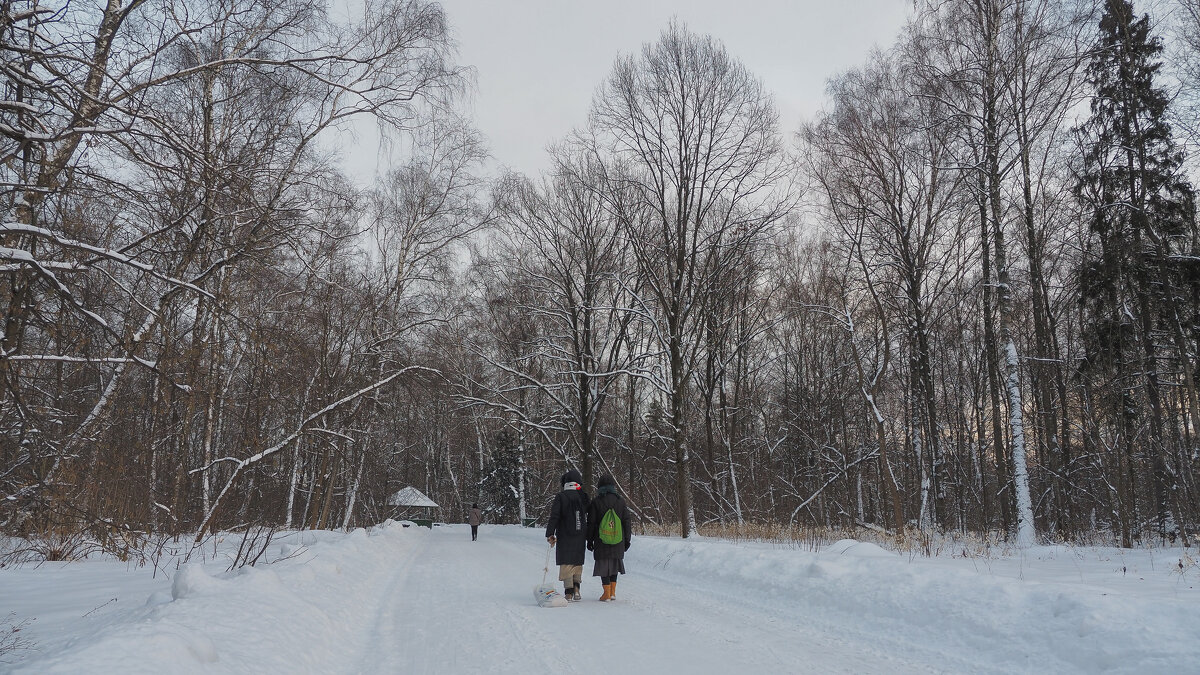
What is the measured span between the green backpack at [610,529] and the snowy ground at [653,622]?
89cm

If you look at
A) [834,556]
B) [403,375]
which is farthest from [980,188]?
[403,375]

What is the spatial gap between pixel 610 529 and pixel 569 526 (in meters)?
0.61

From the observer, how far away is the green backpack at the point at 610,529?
9.81 m

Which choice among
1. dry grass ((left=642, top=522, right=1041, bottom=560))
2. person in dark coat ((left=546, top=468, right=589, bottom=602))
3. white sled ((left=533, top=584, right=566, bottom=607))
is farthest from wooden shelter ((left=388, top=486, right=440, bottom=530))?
white sled ((left=533, top=584, right=566, bottom=607))

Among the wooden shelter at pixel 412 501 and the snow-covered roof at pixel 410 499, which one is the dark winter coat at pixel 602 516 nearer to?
the wooden shelter at pixel 412 501

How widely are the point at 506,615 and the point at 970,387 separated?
3580 cm

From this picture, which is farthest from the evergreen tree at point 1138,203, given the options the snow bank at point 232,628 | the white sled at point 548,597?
the snow bank at point 232,628

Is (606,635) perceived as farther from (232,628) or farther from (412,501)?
(412,501)

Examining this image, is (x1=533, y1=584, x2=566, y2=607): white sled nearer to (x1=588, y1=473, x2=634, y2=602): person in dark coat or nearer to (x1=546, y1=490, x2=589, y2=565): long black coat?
(x1=546, y1=490, x2=589, y2=565): long black coat

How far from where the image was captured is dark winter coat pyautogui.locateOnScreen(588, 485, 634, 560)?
9867mm

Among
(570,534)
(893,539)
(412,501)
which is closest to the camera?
(570,534)

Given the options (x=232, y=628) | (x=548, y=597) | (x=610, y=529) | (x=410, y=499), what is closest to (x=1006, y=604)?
(x=610, y=529)

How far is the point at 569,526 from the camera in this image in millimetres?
9812

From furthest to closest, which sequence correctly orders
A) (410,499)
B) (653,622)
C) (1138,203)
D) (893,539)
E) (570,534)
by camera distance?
(410,499) → (1138,203) → (893,539) → (570,534) → (653,622)
